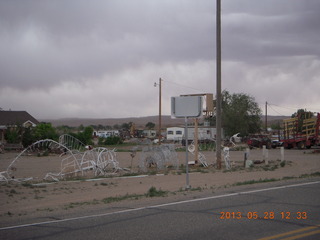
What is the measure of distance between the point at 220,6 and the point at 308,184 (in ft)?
43.4

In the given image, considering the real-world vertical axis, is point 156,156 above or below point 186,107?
below

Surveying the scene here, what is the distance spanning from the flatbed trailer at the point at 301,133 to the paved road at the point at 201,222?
40.0 metres

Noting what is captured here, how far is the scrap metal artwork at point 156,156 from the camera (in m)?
24.8

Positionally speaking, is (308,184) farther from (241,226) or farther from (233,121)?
(233,121)

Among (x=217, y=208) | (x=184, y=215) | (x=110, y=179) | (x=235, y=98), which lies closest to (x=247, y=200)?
(x=217, y=208)

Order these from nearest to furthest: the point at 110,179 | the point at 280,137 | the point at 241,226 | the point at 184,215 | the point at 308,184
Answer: the point at 241,226
the point at 184,215
the point at 308,184
the point at 110,179
the point at 280,137

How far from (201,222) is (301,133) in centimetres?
4486

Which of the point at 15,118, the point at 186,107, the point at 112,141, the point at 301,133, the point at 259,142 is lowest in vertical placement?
the point at 112,141

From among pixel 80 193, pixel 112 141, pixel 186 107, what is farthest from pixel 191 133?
Answer: pixel 186 107

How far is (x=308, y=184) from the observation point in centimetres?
1572
